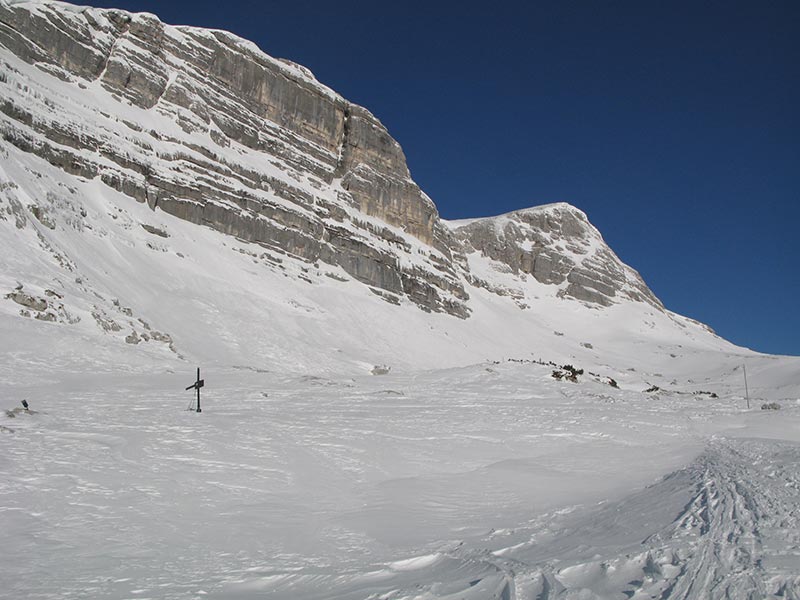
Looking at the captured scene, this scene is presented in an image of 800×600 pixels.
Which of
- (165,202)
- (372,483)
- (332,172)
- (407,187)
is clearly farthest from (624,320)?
(372,483)

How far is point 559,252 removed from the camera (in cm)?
12988

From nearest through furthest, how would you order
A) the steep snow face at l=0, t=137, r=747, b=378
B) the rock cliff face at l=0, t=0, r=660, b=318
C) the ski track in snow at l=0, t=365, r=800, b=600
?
the ski track in snow at l=0, t=365, r=800, b=600 → the steep snow face at l=0, t=137, r=747, b=378 → the rock cliff face at l=0, t=0, r=660, b=318

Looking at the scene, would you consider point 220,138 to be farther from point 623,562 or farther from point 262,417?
point 623,562

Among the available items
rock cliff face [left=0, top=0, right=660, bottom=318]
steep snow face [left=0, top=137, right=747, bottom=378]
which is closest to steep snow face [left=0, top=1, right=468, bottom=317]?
rock cliff face [left=0, top=0, right=660, bottom=318]

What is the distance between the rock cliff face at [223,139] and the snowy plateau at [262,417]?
411 mm

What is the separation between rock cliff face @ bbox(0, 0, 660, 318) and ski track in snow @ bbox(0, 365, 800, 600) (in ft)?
147

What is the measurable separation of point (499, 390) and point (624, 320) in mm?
101207

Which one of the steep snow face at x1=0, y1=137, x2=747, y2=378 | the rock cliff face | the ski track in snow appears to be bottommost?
the ski track in snow

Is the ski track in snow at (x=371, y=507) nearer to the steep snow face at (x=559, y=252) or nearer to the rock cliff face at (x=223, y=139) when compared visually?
the rock cliff face at (x=223, y=139)

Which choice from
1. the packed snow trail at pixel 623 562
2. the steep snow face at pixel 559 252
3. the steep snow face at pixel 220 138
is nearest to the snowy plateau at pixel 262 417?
the packed snow trail at pixel 623 562

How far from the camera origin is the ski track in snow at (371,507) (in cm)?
456

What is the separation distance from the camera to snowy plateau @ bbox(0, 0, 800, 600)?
4973 mm

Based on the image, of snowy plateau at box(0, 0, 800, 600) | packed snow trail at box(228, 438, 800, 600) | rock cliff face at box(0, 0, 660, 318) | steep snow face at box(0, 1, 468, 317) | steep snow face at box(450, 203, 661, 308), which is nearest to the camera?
packed snow trail at box(228, 438, 800, 600)

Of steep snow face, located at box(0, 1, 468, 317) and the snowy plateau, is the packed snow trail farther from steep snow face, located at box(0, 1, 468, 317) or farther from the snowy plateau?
steep snow face, located at box(0, 1, 468, 317)
